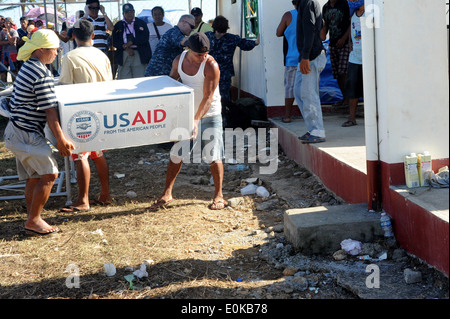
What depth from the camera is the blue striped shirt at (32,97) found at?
489cm

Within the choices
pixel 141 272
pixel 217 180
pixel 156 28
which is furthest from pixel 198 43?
pixel 156 28

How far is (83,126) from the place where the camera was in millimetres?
4871

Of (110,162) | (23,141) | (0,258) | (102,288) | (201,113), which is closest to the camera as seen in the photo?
(102,288)

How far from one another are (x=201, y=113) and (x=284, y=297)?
2.35 meters

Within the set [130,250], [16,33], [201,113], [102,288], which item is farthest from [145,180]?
[16,33]

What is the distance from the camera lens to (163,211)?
19.3 feet

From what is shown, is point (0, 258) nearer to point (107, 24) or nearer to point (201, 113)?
point (201, 113)

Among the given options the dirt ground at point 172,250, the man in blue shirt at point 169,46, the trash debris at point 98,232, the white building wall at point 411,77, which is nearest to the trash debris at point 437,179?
the white building wall at point 411,77

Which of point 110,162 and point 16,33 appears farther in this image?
point 16,33

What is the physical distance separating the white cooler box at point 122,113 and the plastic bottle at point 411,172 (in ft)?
6.32

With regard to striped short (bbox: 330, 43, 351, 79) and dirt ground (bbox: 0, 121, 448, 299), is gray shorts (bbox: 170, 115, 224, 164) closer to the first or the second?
dirt ground (bbox: 0, 121, 448, 299)

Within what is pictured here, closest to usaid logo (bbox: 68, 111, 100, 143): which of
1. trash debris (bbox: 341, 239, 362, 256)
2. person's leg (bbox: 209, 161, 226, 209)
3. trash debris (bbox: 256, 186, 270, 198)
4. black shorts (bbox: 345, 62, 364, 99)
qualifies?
person's leg (bbox: 209, 161, 226, 209)

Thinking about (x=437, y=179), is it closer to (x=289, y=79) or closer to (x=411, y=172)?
(x=411, y=172)

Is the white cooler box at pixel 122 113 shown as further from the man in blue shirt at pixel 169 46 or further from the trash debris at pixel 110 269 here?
the man in blue shirt at pixel 169 46
